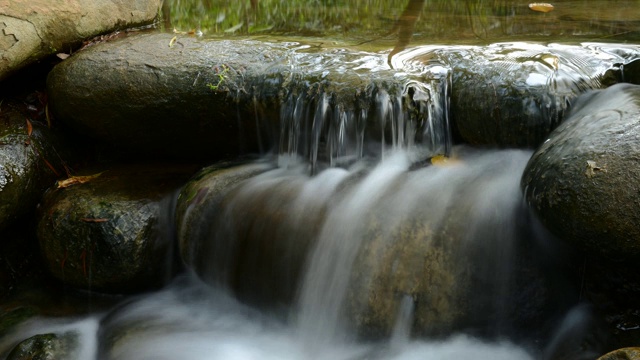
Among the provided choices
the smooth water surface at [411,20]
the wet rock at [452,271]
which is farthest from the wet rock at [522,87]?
the smooth water surface at [411,20]

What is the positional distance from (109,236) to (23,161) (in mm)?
757

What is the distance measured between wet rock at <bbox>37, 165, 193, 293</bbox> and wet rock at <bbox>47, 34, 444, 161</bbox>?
1.37ft

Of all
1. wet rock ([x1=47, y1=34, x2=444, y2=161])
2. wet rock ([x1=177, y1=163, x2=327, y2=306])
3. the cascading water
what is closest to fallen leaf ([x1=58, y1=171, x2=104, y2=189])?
wet rock ([x1=47, y1=34, x2=444, y2=161])

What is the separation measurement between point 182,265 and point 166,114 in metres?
0.92

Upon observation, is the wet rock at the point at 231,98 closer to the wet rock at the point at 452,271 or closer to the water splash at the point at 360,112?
the water splash at the point at 360,112

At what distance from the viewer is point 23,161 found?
3.92 meters

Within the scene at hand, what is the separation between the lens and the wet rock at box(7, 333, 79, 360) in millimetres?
3309

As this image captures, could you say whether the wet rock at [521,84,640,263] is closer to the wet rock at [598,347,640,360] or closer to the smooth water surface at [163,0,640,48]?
the wet rock at [598,347,640,360]

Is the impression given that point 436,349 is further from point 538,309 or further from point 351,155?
point 351,155

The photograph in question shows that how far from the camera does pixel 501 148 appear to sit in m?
3.45

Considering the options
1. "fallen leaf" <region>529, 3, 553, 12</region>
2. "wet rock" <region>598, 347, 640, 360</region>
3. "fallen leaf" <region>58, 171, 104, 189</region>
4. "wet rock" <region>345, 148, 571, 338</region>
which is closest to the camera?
"wet rock" <region>598, 347, 640, 360</region>

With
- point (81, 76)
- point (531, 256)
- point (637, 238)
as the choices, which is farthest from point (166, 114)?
point (637, 238)

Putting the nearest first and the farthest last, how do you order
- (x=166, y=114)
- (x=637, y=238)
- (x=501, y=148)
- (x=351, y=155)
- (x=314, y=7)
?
(x=637, y=238), (x=501, y=148), (x=351, y=155), (x=166, y=114), (x=314, y=7)

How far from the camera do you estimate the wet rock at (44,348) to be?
3.31 m
